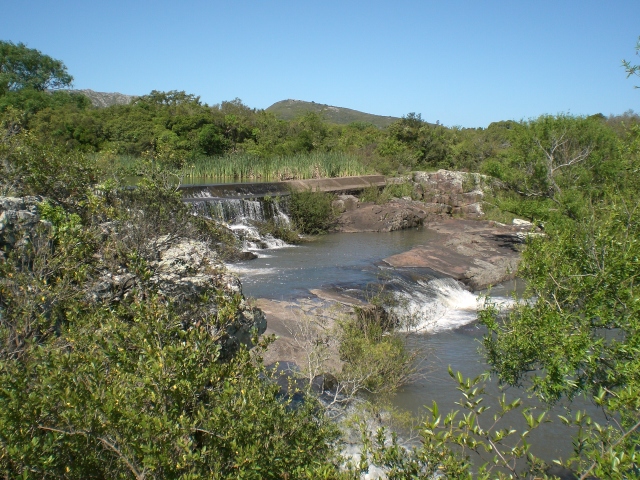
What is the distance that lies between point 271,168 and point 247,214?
7.50m

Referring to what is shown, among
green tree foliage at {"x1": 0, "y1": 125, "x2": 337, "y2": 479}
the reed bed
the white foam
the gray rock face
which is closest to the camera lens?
green tree foliage at {"x1": 0, "y1": 125, "x2": 337, "y2": 479}

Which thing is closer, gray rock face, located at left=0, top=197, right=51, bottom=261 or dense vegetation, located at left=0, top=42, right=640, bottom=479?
dense vegetation, located at left=0, top=42, right=640, bottom=479

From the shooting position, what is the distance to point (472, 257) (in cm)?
1570

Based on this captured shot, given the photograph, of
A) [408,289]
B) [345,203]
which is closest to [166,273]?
[408,289]

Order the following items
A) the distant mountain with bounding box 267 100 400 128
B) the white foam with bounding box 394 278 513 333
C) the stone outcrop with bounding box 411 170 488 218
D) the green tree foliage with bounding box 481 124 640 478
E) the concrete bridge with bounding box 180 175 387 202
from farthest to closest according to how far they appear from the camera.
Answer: the distant mountain with bounding box 267 100 400 128 → the stone outcrop with bounding box 411 170 488 218 → the concrete bridge with bounding box 180 175 387 202 → the white foam with bounding box 394 278 513 333 → the green tree foliage with bounding box 481 124 640 478

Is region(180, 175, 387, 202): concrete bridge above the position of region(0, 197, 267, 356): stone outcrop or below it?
below

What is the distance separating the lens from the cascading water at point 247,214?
704 inches

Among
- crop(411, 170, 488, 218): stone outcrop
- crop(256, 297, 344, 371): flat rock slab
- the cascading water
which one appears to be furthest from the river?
crop(411, 170, 488, 218): stone outcrop

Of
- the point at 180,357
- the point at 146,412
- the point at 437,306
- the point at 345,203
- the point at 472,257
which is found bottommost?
the point at 437,306

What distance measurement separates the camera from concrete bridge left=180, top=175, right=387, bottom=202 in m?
20.1

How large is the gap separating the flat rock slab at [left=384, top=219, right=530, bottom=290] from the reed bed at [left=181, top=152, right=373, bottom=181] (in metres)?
9.81

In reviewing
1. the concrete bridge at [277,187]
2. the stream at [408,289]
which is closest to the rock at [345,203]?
the concrete bridge at [277,187]

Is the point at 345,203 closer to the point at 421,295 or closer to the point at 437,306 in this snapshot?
the point at 421,295

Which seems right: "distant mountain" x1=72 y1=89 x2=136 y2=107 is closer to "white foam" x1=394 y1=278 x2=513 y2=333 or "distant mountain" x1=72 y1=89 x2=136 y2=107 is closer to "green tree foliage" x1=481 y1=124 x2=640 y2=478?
"white foam" x1=394 y1=278 x2=513 y2=333
